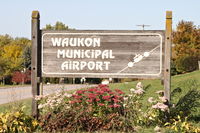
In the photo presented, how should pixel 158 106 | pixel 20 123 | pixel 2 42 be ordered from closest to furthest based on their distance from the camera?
pixel 20 123, pixel 158 106, pixel 2 42

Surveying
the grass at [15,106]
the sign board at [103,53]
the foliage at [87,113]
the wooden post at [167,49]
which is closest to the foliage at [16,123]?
the grass at [15,106]

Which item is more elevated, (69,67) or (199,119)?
(69,67)

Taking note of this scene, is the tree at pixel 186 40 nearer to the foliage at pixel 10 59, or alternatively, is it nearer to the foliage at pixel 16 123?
the foliage at pixel 10 59

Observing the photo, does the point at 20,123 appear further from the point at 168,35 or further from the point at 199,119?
the point at 199,119

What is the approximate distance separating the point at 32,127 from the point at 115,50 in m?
2.76

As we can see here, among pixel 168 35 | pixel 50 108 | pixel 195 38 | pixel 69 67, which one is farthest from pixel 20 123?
pixel 195 38

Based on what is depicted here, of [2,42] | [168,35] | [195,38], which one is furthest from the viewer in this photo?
[2,42]

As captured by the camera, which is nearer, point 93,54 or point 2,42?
point 93,54

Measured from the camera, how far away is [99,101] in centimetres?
770

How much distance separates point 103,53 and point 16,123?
9.42 feet

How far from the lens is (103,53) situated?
840 centimetres

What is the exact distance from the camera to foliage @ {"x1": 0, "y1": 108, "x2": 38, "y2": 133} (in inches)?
245

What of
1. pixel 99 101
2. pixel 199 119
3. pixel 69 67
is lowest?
pixel 199 119

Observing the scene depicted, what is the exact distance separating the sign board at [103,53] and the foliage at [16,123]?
212cm
